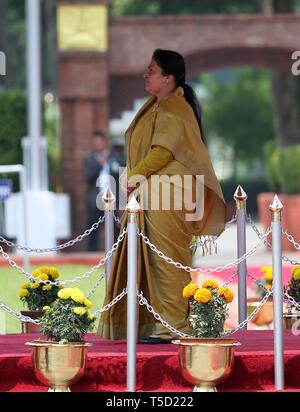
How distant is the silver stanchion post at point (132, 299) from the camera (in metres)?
8.77

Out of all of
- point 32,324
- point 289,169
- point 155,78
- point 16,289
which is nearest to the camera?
point 155,78

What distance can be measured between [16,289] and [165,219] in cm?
752

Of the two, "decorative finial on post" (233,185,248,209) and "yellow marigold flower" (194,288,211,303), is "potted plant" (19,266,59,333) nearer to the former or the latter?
"decorative finial on post" (233,185,248,209)

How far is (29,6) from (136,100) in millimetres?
3530

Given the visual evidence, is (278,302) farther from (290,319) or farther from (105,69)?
(105,69)

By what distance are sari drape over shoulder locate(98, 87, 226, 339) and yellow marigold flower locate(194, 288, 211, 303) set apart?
695mm

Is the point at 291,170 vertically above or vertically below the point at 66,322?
above

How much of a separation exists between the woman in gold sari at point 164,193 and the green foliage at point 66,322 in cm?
74

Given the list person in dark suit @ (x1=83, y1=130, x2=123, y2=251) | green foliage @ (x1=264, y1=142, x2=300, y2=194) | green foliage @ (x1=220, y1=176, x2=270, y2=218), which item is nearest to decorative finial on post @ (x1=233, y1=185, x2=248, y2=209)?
person in dark suit @ (x1=83, y1=130, x2=123, y2=251)

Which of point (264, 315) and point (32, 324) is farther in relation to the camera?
point (264, 315)

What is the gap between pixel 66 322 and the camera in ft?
29.5

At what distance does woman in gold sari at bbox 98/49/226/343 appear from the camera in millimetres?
9773

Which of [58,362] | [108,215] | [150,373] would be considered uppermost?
[108,215]

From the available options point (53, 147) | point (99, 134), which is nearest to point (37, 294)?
point (99, 134)
